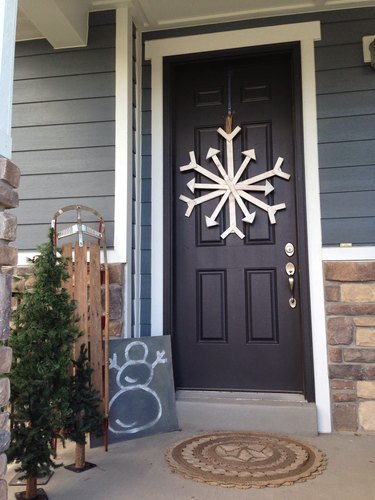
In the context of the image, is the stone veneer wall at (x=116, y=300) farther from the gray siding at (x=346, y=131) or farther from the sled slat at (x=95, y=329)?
the gray siding at (x=346, y=131)

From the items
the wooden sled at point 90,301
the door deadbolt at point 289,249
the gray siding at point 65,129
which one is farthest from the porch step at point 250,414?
the gray siding at point 65,129

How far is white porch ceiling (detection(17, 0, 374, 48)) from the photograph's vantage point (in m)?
2.69

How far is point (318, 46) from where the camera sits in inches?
109

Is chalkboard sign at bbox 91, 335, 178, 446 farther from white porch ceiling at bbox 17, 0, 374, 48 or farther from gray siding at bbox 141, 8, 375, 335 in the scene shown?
white porch ceiling at bbox 17, 0, 374, 48

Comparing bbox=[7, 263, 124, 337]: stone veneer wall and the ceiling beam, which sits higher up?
the ceiling beam

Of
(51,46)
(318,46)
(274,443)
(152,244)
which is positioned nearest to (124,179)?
(152,244)

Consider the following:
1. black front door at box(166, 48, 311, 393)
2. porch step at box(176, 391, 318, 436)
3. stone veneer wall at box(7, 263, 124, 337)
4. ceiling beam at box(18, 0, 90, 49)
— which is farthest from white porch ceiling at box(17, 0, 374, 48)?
porch step at box(176, 391, 318, 436)

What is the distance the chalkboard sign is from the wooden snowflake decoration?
920 mm

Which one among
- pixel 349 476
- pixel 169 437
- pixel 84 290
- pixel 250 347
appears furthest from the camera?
pixel 250 347

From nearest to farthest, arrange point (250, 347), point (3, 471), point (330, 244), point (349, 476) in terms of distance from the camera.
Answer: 1. point (3, 471)
2. point (349, 476)
3. point (330, 244)
4. point (250, 347)

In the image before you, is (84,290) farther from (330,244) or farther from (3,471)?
(330,244)

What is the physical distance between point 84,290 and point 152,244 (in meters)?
0.71

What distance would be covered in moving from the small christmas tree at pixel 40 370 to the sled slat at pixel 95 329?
1.33ft

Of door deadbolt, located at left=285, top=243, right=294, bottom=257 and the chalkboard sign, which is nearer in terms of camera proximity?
the chalkboard sign
